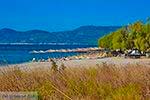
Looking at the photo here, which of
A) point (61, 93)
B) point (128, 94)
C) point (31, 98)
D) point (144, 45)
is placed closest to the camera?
point (31, 98)

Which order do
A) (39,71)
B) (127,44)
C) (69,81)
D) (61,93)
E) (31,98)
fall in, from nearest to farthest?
(31,98) → (61,93) → (69,81) → (39,71) → (127,44)

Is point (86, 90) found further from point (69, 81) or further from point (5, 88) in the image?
point (5, 88)

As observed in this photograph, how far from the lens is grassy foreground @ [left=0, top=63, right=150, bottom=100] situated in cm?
939

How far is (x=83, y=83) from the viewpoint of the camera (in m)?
10.2

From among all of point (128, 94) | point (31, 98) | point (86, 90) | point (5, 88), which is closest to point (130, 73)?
point (86, 90)

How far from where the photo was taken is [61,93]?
9617 mm

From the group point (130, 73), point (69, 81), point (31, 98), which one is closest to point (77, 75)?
point (69, 81)

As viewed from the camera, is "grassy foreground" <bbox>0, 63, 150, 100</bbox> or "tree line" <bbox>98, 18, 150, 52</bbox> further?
"tree line" <bbox>98, 18, 150, 52</bbox>

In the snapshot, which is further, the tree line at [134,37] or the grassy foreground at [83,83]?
the tree line at [134,37]

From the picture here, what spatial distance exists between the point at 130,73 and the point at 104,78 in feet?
1.99

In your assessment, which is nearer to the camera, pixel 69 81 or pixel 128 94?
pixel 128 94

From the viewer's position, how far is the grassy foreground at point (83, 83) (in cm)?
939

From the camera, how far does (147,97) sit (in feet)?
29.3

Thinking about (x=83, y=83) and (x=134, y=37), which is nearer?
(x=83, y=83)
